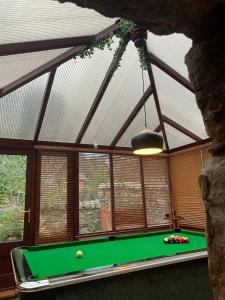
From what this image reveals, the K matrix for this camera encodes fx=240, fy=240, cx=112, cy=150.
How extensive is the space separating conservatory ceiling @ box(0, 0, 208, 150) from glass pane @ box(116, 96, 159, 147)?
23 millimetres

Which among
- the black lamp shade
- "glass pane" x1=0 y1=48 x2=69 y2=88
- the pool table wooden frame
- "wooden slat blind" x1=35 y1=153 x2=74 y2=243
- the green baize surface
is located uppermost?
"glass pane" x1=0 y1=48 x2=69 y2=88

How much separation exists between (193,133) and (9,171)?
3.95m

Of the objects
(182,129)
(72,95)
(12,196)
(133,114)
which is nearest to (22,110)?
(72,95)

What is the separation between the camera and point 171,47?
342 cm

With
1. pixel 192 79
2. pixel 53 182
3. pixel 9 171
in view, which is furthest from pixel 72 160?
pixel 192 79

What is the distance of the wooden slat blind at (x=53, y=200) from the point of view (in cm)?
459

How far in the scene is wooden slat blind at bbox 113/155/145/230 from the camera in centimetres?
535

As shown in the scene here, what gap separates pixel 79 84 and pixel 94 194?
94.6 inches

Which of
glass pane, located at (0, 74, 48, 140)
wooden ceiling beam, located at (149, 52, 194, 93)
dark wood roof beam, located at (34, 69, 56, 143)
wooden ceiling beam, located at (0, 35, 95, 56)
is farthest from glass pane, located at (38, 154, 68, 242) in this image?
wooden ceiling beam, located at (149, 52, 194, 93)

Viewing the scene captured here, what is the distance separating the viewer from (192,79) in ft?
3.05

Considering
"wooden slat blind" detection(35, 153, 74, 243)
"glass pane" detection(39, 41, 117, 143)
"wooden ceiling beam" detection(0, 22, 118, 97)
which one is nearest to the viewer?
"wooden ceiling beam" detection(0, 22, 118, 97)

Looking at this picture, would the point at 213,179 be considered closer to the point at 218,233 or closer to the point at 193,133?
the point at 218,233

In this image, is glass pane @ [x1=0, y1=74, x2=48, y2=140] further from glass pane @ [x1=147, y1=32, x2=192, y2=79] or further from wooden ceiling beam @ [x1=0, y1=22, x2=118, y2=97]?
glass pane @ [x1=147, y1=32, x2=192, y2=79]

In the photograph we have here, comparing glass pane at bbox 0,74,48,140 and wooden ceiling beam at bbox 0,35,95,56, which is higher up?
wooden ceiling beam at bbox 0,35,95,56
